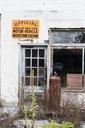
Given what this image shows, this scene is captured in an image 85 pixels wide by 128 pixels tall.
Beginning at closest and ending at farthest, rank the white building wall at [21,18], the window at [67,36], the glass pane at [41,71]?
the white building wall at [21,18], the window at [67,36], the glass pane at [41,71]

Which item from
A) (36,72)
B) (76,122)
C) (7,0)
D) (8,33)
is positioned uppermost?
(7,0)

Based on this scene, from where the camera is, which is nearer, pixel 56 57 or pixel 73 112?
pixel 73 112

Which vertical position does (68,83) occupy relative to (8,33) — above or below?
below

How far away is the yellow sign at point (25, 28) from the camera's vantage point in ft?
50.4

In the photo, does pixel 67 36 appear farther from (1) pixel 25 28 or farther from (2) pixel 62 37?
(1) pixel 25 28

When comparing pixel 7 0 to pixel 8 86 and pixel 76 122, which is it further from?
pixel 76 122

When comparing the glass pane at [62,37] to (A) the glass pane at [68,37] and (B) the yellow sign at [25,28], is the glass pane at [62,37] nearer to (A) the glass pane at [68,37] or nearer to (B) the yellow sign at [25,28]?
(A) the glass pane at [68,37]

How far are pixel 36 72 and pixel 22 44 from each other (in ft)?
3.58

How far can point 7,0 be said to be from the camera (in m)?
15.5

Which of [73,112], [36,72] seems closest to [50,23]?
[36,72]

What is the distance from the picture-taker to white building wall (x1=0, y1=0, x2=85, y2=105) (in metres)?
15.3

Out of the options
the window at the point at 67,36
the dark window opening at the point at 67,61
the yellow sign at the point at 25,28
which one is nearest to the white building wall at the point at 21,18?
the yellow sign at the point at 25,28

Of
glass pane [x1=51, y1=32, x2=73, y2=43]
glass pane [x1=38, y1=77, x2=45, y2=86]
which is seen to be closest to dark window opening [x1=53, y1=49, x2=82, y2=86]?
glass pane [x1=51, y1=32, x2=73, y2=43]

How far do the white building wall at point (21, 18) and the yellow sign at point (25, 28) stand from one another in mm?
130
